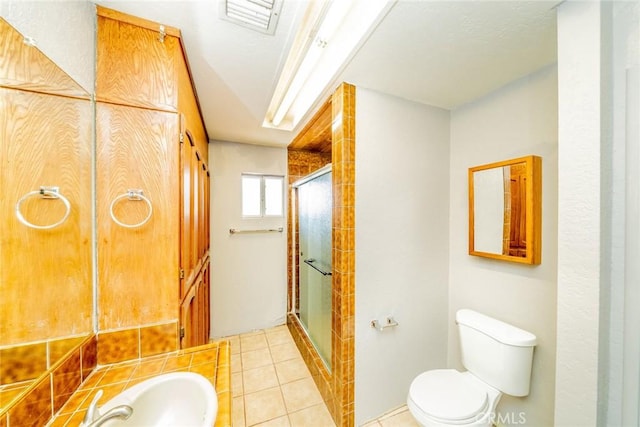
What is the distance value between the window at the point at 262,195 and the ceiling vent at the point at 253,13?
1.85 meters

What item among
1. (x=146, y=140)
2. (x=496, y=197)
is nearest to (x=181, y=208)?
(x=146, y=140)

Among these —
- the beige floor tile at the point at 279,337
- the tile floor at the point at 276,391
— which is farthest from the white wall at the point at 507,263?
the beige floor tile at the point at 279,337

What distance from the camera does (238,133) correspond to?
2.30 m

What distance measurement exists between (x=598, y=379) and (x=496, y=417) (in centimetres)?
97

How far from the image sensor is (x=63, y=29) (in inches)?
30.0

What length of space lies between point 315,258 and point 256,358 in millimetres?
1168

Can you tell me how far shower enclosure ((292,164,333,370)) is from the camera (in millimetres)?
1784

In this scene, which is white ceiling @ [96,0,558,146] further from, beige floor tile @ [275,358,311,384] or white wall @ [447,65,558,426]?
beige floor tile @ [275,358,311,384]

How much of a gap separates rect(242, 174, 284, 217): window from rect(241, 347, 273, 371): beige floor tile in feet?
4.96

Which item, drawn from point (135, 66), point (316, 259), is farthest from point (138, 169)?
point (316, 259)

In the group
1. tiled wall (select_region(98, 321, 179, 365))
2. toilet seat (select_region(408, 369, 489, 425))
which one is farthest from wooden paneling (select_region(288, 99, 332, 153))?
toilet seat (select_region(408, 369, 489, 425))

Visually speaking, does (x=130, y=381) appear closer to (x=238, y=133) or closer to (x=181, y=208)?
(x=181, y=208)

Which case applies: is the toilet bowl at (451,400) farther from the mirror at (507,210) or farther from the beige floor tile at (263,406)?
the beige floor tile at (263,406)

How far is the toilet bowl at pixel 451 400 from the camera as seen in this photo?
110 centimetres
